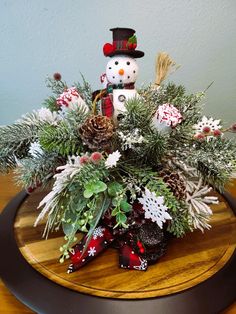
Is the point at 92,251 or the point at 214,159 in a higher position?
the point at 214,159

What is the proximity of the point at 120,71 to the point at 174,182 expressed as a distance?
0.62 ft

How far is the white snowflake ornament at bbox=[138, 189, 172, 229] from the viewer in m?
0.40

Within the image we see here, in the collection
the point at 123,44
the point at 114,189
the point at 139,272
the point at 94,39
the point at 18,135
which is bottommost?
the point at 139,272

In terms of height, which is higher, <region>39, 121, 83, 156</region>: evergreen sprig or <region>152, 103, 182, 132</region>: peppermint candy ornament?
<region>152, 103, 182, 132</region>: peppermint candy ornament

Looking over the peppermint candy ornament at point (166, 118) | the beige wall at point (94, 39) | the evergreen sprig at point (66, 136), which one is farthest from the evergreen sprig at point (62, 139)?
the beige wall at point (94, 39)

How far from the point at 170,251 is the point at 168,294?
94 mm

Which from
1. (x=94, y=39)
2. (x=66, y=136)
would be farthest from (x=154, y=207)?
(x=94, y=39)

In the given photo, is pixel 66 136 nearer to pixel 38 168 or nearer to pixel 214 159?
pixel 38 168

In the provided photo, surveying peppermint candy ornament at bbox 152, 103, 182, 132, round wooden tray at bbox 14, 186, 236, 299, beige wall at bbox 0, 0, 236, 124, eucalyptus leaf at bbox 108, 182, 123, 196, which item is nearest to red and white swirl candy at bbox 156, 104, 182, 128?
peppermint candy ornament at bbox 152, 103, 182, 132

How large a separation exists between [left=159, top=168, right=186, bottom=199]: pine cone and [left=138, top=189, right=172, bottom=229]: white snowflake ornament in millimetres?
35

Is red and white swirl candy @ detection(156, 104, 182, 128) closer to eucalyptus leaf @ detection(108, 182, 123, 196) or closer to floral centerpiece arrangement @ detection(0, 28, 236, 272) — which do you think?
floral centerpiece arrangement @ detection(0, 28, 236, 272)

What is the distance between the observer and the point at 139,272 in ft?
1.46

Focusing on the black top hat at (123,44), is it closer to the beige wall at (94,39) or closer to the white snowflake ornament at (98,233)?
the white snowflake ornament at (98,233)

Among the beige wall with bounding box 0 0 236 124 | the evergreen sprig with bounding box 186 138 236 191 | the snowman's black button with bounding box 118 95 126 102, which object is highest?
the beige wall with bounding box 0 0 236 124
